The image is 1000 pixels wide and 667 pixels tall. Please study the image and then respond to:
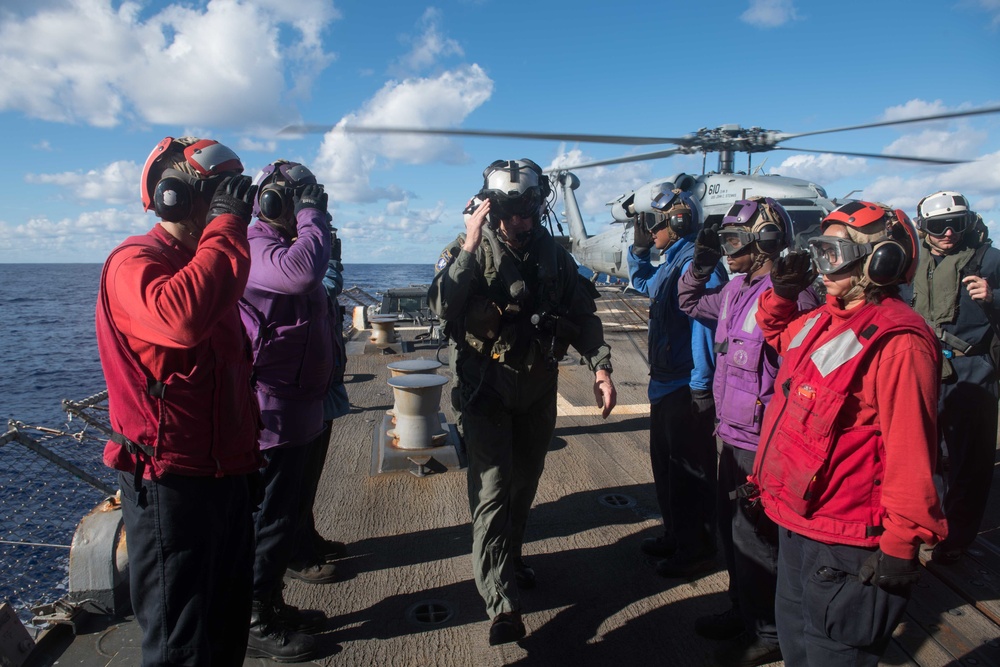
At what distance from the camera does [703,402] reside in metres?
3.36

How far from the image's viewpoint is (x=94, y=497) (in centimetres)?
852

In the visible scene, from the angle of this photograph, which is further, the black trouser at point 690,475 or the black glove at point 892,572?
the black trouser at point 690,475

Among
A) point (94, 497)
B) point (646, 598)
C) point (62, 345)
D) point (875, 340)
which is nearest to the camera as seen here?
point (875, 340)

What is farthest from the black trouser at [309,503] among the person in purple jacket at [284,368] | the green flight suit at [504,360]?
the green flight suit at [504,360]

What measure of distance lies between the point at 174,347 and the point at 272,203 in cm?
123

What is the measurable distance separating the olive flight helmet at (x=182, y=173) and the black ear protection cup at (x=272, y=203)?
0.68 m

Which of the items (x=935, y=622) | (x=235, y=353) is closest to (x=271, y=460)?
(x=235, y=353)

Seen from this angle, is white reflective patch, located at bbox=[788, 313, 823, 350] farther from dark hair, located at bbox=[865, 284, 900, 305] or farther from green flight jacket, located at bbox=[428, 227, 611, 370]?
green flight jacket, located at bbox=[428, 227, 611, 370]

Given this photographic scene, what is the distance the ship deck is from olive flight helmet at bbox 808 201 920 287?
1.84 metres

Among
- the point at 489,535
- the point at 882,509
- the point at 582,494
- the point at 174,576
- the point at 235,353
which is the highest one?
the point at 235,353

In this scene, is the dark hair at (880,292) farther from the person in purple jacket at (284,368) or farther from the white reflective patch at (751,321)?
the person in purple jacket at (284,368)

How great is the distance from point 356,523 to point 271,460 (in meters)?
1.42

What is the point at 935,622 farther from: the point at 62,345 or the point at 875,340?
the point at 62,345

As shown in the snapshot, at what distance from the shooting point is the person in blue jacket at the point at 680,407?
341 centimetres
